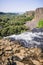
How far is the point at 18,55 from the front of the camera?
6.64 meters

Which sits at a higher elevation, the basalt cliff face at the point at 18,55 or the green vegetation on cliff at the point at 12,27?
the basalt cliff face at the point at 18,55

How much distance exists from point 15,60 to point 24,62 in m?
0.41

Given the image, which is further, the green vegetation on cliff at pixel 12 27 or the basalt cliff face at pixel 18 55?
the green vegetation on cliff at pixel 12 27

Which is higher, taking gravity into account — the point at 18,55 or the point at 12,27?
the point at 18,55

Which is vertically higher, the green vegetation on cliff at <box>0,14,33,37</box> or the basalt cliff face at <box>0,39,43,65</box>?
the basalt cliff face at <box>0,39,43,65</box>

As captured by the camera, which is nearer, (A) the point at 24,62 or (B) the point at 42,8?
(A) the point at 24,62

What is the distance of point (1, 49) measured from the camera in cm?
734

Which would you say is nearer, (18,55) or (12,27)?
(18,55)

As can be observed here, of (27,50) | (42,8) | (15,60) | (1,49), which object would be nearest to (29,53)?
(27,50)

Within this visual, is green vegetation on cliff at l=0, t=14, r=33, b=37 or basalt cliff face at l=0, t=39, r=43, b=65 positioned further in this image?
green vegetation on cliff at l=0, t=14, r=33, b=37

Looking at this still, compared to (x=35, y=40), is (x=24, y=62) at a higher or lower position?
lower

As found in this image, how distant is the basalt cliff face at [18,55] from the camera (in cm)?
619

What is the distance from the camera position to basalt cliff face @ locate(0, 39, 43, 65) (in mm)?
6191

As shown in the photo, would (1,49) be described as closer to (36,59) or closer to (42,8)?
(36,59)
